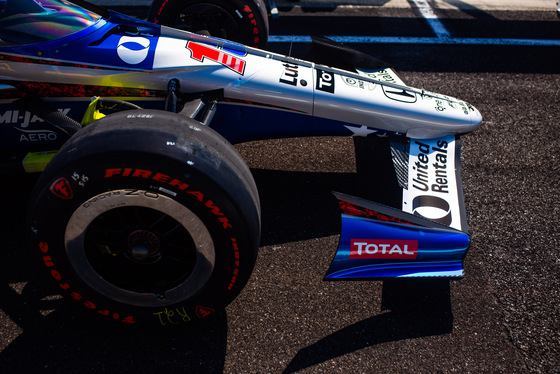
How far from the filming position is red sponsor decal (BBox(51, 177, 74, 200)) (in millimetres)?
1946

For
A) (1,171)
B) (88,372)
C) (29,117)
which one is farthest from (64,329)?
(29,117)

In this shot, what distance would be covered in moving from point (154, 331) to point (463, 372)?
1.40 m

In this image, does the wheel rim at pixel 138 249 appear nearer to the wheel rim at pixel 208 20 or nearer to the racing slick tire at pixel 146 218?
the racing slick tire at pixel 146 218

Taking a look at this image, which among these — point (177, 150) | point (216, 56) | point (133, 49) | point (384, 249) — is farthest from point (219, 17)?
point (384, 249)

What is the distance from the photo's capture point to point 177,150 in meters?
1.95

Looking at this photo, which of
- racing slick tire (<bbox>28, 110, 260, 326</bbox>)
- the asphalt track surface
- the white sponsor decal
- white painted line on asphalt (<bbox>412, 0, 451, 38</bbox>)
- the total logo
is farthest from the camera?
white painted line on asphalt (<bbox>412, 0, 451, 38</bbox>)

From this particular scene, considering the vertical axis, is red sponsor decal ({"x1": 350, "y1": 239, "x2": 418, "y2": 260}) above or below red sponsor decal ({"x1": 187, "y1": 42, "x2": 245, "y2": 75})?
below

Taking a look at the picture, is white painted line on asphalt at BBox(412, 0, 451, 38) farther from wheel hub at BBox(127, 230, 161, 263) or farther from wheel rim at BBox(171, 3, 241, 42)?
wheel hub at BBox(127, 230, 161, 263)

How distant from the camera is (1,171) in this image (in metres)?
2.66

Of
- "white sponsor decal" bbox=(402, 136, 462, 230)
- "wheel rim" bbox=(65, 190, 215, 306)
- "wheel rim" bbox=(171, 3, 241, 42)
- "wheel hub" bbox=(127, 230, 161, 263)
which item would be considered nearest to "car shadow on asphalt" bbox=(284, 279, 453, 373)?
"white sponsor decal" bbox=(402, 136, 462, 230)

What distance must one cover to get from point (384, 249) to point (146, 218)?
3.67ft

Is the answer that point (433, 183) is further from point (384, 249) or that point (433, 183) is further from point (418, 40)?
point (418, 40)

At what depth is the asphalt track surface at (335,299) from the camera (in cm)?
224

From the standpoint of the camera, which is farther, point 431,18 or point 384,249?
point 431,18
